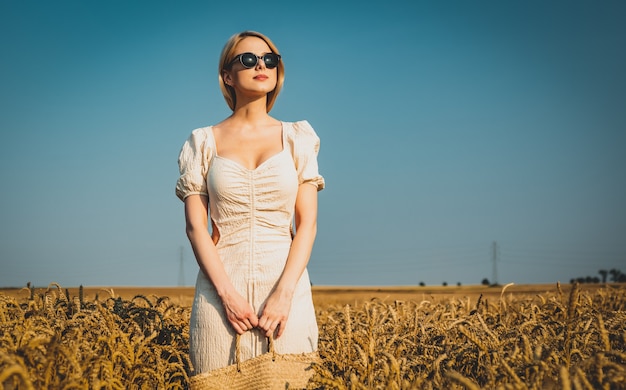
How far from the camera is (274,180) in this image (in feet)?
14.3

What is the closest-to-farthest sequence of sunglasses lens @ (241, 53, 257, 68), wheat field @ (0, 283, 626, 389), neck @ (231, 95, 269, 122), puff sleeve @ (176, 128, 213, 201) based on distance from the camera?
wheat field @ (0, 283, 626, 389) → puff sleeve @ (176, 128, 213, 201) → sunglasses lens @ (241, 53, 257, 68) → neck @ (231, 95, 269, 122)

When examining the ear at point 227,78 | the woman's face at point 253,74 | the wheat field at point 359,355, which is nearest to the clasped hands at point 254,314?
the wheat field at point 359,355

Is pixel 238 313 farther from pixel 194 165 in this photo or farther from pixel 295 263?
pixel 194 165

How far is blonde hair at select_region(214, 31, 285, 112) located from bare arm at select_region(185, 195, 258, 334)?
101 cm

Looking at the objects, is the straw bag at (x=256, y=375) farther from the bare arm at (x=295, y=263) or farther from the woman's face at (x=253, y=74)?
the woman's face at (x=253, y=74)

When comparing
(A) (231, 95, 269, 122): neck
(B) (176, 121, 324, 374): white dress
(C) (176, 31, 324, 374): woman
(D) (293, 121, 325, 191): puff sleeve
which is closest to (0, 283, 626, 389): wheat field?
(B) (176, 121, 324, 374): white dress

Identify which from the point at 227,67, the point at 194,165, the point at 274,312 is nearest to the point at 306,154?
the point at 194,165

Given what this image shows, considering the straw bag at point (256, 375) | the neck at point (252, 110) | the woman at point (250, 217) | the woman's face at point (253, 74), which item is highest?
the woman's face at point (253, 74)

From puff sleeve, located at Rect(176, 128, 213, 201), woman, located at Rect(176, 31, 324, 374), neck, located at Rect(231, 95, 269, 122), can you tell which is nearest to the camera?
woman, located at Rect(176, 31, 324, 374)

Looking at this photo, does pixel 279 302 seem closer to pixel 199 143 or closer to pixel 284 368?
pixel 284 368

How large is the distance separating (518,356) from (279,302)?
1.61m

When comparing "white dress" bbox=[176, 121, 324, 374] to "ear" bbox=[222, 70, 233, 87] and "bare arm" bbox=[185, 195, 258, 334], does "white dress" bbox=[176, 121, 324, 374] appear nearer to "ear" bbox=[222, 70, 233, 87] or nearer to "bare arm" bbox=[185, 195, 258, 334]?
"bare arm" bbox=[185, 195, 258, 334]

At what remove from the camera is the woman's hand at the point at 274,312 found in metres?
4.07

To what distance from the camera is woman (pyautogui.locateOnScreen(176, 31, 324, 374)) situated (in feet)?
13.6
